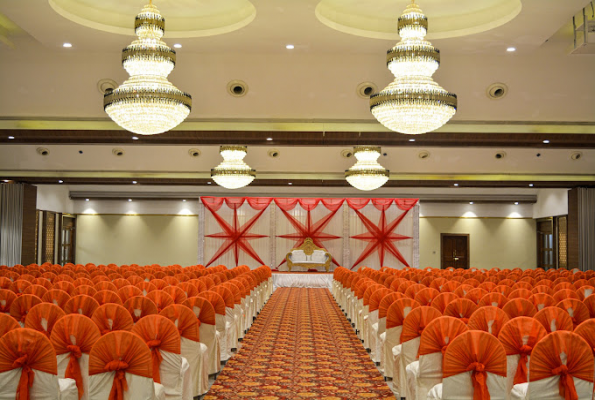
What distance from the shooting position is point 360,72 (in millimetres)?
9836

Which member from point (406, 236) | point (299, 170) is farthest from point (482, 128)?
point (406, 236)

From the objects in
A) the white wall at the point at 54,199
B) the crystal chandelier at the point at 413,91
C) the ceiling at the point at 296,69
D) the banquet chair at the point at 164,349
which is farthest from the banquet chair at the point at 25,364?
the white wall at the point at 54,199

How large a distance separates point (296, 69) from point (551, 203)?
47.9ft

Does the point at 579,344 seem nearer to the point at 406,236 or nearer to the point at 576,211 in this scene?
the point at 576,211

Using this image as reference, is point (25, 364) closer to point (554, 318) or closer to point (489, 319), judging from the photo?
point (489, 319)

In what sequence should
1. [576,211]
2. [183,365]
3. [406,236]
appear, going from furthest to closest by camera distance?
1. [406,236]
2. [576,211]
3. [183,365]

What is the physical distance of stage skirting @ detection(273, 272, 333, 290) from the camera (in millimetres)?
19234

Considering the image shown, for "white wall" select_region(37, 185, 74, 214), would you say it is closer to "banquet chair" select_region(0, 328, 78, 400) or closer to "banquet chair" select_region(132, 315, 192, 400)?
"banquet chair" select_region(132, 315, 192, 400)

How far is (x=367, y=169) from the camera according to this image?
523 inches

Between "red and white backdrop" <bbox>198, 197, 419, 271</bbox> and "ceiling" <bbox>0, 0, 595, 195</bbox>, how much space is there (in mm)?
9254

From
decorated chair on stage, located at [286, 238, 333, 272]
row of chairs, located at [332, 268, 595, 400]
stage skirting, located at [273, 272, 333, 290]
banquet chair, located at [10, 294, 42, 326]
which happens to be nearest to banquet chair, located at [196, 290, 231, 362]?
banquet chair, located at [10, 294, 42, 326]

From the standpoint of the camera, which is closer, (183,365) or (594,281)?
(183,365)

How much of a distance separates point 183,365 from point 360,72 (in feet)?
21.4

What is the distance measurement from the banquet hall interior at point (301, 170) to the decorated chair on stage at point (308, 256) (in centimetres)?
6
